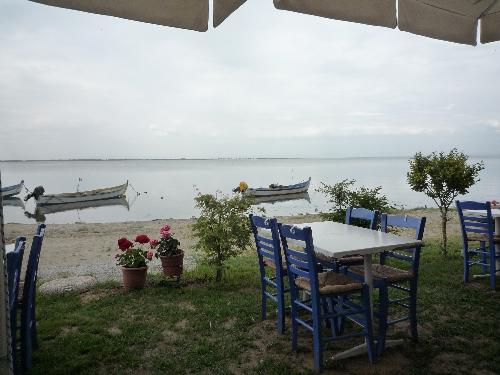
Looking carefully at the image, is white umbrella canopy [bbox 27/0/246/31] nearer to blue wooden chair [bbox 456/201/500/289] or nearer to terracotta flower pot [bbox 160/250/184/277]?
terracotta flower pot [bbox 160/250/184/277]

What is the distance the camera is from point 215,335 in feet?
12.6

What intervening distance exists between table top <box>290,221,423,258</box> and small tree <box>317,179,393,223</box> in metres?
3.38

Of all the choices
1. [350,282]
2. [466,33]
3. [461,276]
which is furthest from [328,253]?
[461,276]

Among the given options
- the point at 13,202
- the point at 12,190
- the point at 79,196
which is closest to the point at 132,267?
the point at 79,196

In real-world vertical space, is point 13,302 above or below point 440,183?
below

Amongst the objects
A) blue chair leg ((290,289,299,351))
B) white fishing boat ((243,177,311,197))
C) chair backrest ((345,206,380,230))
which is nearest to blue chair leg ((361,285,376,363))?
blue chair leg ((290,289,299,351))

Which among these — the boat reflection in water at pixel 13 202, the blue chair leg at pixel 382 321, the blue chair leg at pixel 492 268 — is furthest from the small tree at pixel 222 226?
the boat reflection in water at pixel 13 202

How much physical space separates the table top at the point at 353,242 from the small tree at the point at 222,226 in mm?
1897

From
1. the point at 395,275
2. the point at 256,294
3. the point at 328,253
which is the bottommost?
the point at 256,294

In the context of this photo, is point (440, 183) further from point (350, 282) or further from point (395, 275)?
point (350, 282)

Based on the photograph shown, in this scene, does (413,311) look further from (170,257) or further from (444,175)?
(444,175)

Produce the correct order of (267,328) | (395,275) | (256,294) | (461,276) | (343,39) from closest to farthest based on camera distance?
(395,275), (267,328), (256,294), (461,276), (343,39)

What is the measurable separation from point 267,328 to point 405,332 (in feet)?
4.50

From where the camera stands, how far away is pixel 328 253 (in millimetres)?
2928
